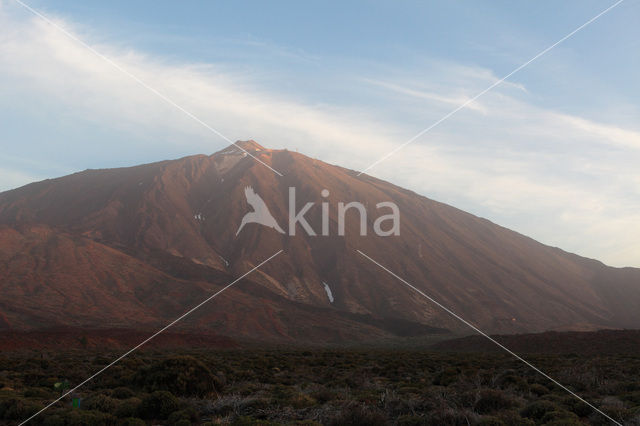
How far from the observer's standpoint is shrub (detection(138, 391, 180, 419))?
11.9 m

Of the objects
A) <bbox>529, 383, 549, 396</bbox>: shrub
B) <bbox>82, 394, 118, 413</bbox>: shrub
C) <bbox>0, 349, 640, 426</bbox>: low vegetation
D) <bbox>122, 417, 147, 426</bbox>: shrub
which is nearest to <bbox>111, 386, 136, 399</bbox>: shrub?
<bbox>0, 349, 640, 426</bbox>: low vegetation

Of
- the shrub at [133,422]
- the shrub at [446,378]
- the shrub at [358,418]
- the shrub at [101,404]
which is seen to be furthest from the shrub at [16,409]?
the shrub at [446,378]

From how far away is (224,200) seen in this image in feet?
463

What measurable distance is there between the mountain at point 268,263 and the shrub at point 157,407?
186 feet

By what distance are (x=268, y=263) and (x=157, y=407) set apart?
104 meters

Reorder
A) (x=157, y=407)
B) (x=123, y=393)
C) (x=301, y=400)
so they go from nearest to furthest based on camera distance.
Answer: (x=157, y=407) → (x=301, y=400) → (x=123, y=393)

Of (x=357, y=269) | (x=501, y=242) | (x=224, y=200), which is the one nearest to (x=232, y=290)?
(x=357, y=269)

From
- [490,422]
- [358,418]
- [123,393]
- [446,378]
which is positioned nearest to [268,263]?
[446,378]

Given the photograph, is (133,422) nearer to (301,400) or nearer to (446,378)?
(301,400)

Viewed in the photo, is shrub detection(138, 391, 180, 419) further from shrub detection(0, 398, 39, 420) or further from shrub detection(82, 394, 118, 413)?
shrub detection(0, 398, 39, 420)

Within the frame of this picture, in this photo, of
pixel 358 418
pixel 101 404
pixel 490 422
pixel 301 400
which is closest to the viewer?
pixel 490 422

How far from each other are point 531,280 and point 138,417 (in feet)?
447

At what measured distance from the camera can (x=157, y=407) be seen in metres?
12.0

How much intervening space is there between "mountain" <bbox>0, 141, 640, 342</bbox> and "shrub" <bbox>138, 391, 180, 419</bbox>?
5662cm
